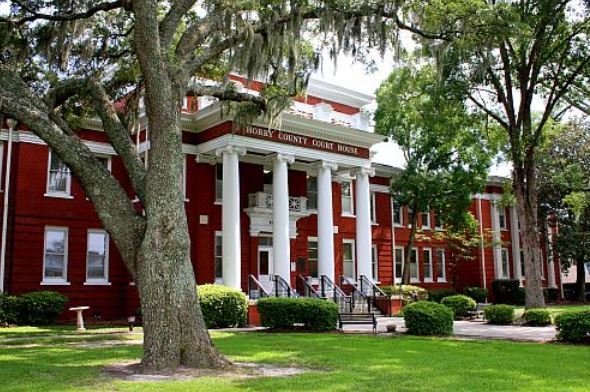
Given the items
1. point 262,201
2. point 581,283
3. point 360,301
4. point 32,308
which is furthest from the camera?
point 581,283

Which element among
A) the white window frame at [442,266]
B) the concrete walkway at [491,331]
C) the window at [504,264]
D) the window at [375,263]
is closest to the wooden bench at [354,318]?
the concrete walkway at [491,331]

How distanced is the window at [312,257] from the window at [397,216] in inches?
288

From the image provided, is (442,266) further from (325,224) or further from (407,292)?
(325,224)

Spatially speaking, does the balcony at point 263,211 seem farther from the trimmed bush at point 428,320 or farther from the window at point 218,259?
the trimmed bush at point 428,320

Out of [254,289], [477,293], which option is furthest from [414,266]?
[254,289]

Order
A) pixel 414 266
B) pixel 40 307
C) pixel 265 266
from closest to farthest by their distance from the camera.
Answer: pixel 40 307
pixel 265 266
pixel 414 266

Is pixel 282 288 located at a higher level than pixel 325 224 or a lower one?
lower

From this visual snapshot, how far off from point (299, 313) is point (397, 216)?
18.3 meters

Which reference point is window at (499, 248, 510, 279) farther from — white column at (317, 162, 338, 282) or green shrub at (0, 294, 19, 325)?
green shrub at (0, 294, 19, 325)

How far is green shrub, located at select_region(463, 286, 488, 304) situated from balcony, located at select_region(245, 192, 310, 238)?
43.6ft

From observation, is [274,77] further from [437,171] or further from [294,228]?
[437,171]

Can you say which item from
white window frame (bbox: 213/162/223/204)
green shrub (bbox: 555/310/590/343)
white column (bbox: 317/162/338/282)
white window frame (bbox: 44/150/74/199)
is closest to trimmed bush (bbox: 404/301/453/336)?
green shrub (bbox: 555/310/590/343)

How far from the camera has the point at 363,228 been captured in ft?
88.0

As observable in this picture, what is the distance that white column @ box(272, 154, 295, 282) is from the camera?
23606mm
